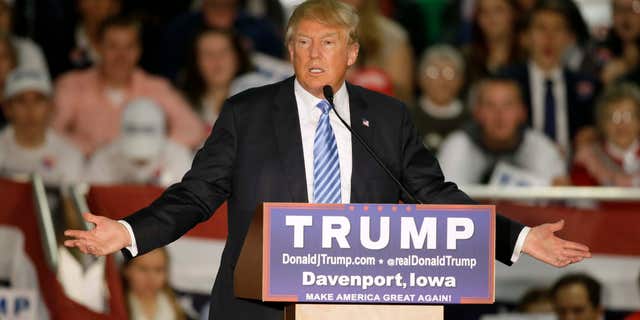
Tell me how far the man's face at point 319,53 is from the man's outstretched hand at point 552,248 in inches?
27.4

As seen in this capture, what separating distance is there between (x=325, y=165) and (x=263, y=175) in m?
0.17

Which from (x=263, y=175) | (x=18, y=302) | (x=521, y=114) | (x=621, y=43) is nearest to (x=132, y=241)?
(x=263, y=175)

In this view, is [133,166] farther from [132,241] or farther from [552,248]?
[552,248]

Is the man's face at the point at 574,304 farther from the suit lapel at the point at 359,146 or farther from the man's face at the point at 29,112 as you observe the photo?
the man's face at the point at 29,112

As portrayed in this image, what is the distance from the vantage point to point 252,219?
3340 mm

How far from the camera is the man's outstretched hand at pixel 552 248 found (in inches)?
133

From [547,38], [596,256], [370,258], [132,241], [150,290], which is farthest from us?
[547,38]

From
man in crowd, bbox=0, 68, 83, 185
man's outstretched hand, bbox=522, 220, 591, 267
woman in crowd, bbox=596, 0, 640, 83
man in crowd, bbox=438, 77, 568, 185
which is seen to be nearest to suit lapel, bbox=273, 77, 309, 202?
man's outstretched hand, bbox=522, 220, 591, 267

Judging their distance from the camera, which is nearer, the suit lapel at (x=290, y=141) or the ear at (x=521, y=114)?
the suit lapel at (x=290, y=141)

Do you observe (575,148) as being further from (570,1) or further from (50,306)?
(50,306)

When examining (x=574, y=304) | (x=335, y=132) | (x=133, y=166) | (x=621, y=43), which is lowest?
(x=574, y=304)

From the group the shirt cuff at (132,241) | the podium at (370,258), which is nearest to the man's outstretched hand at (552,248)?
the podium at (370,258)

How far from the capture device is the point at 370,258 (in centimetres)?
314

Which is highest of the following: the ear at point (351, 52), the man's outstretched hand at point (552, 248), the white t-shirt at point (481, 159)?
the ear at point (351, 52)
